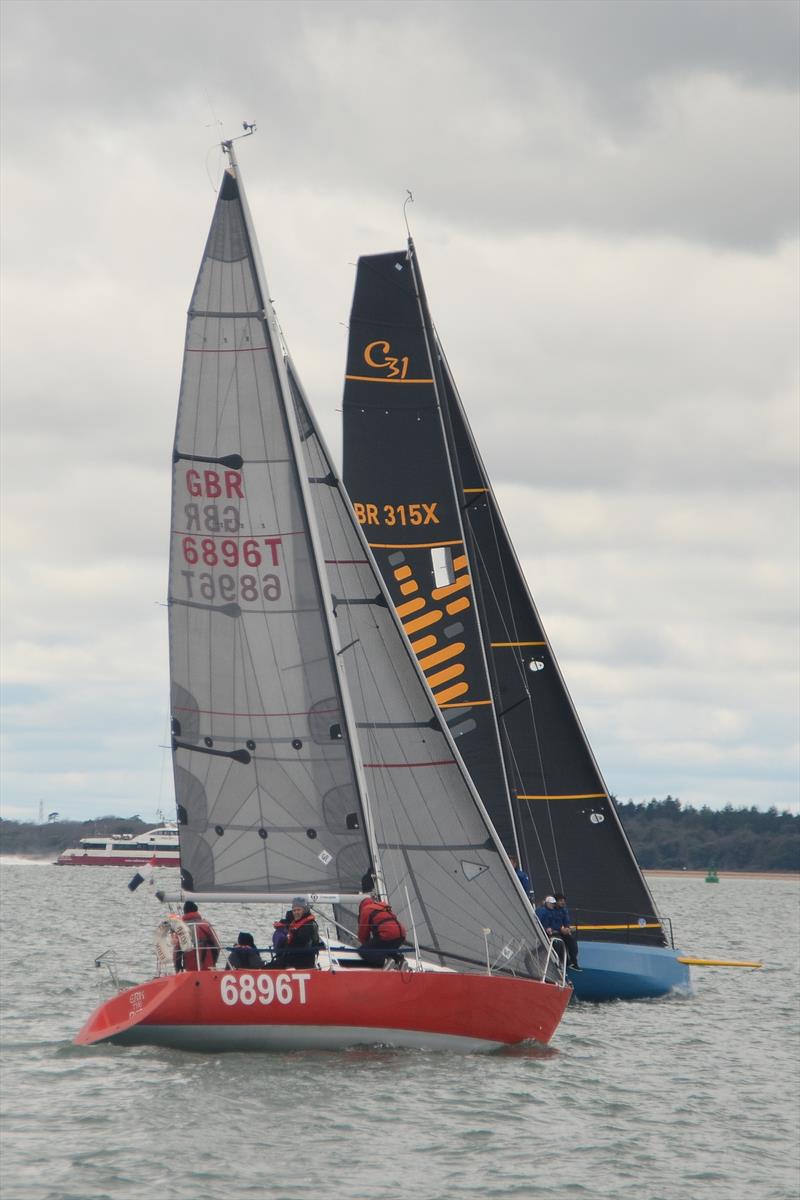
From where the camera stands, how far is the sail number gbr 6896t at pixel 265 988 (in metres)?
16.5

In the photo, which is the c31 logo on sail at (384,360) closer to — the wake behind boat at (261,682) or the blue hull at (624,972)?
the wake behind boat at (261,682)

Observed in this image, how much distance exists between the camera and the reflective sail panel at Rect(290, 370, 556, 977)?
18422 millimetres

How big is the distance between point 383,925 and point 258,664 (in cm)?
302

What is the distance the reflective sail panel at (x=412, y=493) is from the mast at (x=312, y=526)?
21.3 feet

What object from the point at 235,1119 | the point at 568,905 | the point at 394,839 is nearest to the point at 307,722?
the point at 394,839

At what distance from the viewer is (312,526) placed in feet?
59.8

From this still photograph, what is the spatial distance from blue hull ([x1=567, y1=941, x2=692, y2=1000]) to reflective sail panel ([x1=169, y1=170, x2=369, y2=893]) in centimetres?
701

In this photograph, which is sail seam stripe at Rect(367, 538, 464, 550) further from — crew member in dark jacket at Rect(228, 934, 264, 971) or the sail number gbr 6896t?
the sail number gbr 6896t

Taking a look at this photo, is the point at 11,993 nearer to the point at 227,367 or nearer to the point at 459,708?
the point at 459,708

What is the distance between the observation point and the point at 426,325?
26.3 m

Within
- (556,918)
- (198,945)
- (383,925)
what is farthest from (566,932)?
(198,945)

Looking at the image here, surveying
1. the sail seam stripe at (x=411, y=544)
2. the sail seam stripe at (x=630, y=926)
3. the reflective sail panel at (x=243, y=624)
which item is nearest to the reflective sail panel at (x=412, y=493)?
the sail seam stripe at (x=411, y=544)

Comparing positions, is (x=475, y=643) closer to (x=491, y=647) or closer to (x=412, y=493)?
(x=491, y=647)

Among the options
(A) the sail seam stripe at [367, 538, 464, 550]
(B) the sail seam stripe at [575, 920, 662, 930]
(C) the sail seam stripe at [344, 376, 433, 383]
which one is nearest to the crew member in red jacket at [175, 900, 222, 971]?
(B) the sail seam stripe at [575, 920, 662, 930]
